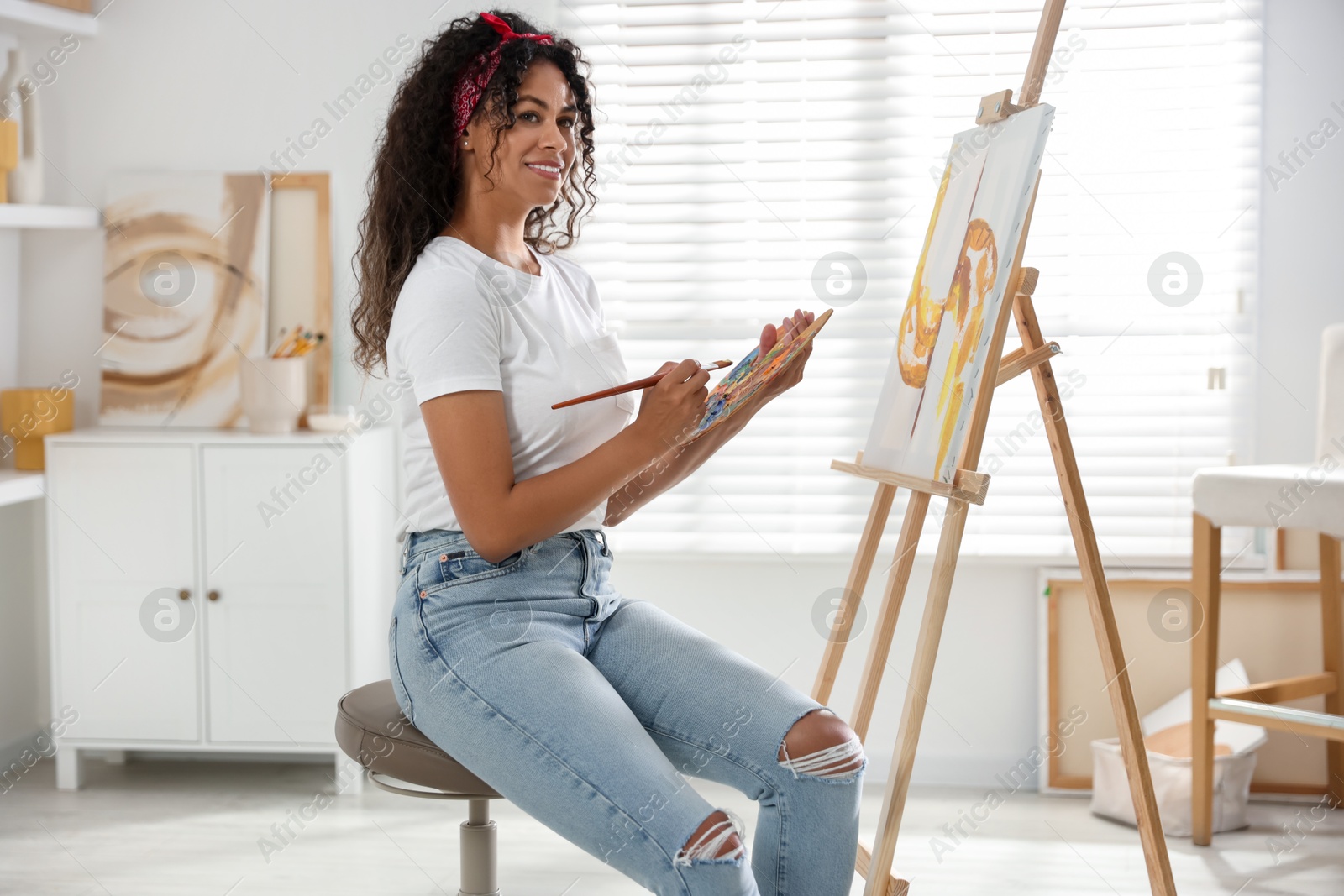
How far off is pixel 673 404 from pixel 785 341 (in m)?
0.22

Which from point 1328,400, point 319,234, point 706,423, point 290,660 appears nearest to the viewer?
point 706,423

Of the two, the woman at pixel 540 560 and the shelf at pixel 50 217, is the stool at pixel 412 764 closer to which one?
the woman at pixel 540 560

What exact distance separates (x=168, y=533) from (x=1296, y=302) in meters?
2.61

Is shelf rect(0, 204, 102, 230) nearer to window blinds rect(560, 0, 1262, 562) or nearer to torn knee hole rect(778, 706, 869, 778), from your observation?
window blinds rect(560, 0, 1262, 562)

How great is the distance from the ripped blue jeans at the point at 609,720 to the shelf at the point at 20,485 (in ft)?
4.86

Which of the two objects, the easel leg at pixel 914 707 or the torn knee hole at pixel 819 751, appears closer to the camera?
the torn knee hole at pixel 819 751

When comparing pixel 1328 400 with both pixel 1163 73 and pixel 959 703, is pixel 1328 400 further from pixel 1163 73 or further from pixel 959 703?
pixel 959 703

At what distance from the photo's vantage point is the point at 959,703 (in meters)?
2.74

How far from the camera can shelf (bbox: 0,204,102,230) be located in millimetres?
2559

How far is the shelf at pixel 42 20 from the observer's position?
101 inches

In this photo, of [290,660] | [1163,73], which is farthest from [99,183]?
[1163,73]

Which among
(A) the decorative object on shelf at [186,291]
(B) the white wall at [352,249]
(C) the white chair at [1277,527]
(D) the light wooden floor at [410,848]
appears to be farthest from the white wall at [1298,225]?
(A) the decorative object on shelf at [186,291]

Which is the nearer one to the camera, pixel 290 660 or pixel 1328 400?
pixel 1328 400

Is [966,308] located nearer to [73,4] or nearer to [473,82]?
[473,82]
